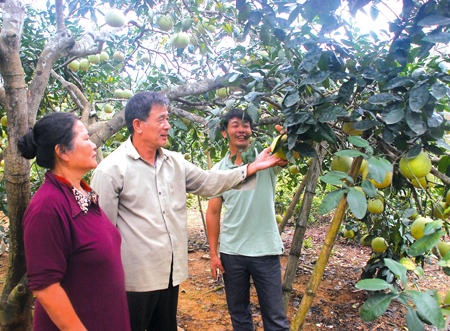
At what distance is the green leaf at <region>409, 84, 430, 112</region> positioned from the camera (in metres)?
0.95

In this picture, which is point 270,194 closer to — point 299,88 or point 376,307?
point 299,88

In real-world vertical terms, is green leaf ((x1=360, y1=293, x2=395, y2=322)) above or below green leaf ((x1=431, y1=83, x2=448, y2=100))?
below

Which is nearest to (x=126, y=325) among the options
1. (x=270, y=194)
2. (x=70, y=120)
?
(x=70, y=120)

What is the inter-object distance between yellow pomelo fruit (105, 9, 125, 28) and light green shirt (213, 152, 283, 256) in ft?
6.13

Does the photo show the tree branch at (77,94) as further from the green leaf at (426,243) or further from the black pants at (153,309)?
the green leaf at (426,243)

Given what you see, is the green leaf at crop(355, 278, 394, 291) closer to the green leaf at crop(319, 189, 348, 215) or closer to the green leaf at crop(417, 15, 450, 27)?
the green leaf at crop(319, 189, 348, 215)

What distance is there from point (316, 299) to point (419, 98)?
3.17m

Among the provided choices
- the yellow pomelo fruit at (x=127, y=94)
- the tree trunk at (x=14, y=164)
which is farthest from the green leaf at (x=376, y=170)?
the yellow pomelo fruit at (x=127, y=94)

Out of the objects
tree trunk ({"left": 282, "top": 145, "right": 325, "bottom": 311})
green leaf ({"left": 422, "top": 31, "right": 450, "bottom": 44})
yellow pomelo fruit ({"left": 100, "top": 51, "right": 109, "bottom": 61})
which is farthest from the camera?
yellow pomelo fruit ({"left": 100, "top": 51, "right": 109, "bottom": 61})

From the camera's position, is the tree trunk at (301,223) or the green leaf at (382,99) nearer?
the green leaf at (382,99)

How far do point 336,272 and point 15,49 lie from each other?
4480 millimetres

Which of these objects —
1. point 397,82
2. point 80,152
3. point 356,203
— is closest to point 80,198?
point 80,152

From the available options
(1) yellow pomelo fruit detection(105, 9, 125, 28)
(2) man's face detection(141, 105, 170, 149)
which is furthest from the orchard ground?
(1) yellow pomelo fruit detection(105, 9, 125, 28)

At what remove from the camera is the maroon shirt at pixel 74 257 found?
1.05 metres
